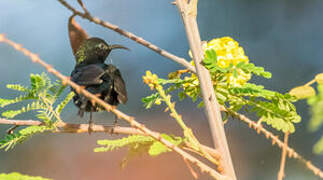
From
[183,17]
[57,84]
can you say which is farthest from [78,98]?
[183,17]

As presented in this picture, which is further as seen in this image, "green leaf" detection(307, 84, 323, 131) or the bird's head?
the bird's head

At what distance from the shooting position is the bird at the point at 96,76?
36cm

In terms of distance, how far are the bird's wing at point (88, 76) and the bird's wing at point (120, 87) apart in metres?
0.04

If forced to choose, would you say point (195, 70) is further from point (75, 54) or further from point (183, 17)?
point (75, 54)

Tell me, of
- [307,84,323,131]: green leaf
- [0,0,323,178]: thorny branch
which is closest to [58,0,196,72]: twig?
[0,0,323,178]: thorny branch

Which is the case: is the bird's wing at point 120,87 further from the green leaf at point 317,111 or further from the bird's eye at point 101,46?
the green leaf at point 317,111

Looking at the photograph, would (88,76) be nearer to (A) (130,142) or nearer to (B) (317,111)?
(A) (130,142)

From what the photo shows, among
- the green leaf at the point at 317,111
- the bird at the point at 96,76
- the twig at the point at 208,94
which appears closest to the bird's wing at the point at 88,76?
the bird at the point at 96,76

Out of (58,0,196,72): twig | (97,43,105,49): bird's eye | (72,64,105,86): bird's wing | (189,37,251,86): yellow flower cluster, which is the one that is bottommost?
(72,64,105,86): bird's wing

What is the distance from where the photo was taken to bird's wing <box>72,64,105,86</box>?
350mm

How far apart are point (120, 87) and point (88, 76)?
6 cm

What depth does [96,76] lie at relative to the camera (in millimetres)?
358

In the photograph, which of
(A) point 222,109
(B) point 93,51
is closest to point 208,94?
(A) point 222,109

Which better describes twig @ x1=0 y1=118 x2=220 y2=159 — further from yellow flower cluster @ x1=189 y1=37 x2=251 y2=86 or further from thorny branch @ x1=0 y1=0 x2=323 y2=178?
yellow flower cluster @ x1=189 y1=37 x2=251 y2=86
